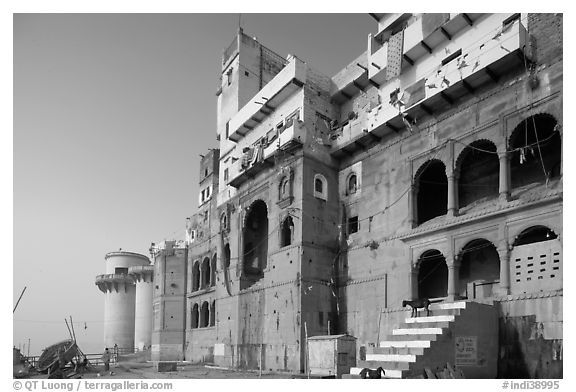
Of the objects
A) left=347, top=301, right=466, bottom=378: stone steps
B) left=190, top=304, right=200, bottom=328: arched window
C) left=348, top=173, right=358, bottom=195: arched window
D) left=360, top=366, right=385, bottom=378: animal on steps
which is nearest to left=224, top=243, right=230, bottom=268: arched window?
left=190, top=304, right=200, bottom=328: arched window

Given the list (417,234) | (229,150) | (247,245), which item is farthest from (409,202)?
(229,150)

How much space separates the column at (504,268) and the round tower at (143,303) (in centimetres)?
5124

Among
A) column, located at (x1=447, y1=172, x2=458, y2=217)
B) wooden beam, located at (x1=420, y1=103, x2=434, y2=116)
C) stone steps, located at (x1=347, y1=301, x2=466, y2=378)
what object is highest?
wooden beam, located at (x1=420, y1=103, x2=434, y2=116)

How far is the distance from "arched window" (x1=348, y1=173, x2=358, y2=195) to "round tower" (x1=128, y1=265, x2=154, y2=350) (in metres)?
41.4

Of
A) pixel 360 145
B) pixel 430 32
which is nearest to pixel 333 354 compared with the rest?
pixel 360 145

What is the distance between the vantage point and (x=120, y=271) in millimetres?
72938

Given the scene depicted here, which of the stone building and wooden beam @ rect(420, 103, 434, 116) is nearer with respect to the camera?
the stone building

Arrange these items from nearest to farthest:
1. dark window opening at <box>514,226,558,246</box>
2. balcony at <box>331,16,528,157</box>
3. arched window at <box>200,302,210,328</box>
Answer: dark window opening at <box>514,226,558,246</box>
balcony at <box>331,16,528,157</box>
arched window at <box>200,302,210,328</box>

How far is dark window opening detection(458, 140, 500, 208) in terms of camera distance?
25.4m

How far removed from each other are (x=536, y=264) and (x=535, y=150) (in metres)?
5.63

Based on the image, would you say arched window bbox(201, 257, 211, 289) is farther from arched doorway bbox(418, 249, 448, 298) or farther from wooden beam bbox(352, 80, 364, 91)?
arched doorway bbox(418, 249, 448, 298)

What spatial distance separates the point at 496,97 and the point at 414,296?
363 inches

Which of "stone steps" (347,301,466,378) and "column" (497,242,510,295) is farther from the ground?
"column" (497,242,510,295)
